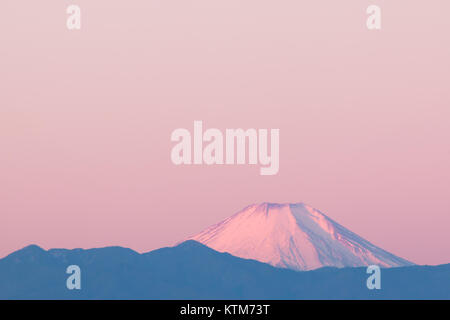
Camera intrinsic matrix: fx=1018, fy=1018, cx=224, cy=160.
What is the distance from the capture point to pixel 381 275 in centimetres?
16975

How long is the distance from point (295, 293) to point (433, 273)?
2265 centimetres

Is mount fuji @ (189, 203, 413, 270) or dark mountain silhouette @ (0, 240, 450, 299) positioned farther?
mount fuji @ (189, 203, 413, 270)

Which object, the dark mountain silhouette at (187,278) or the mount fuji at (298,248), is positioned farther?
the mount fuji at (298,248)

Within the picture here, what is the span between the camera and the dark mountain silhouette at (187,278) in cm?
16162

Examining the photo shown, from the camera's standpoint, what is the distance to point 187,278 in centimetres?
17288

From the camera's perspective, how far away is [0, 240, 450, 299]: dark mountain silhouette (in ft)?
530

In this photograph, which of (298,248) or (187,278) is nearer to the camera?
(187,278)

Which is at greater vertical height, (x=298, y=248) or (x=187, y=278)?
(x=298, y=248)

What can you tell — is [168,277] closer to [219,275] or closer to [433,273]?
[219,275]
